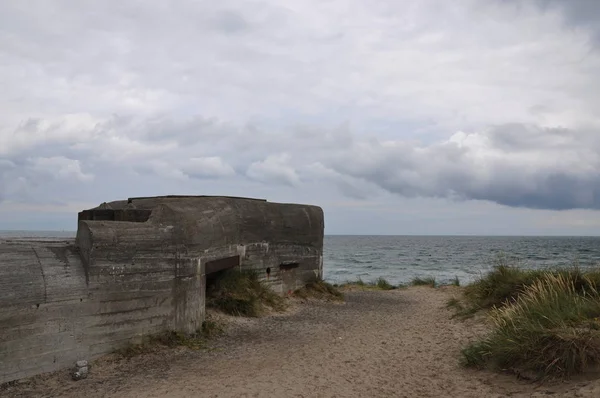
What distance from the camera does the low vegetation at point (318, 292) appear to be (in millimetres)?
11492

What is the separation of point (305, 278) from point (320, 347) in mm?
4549

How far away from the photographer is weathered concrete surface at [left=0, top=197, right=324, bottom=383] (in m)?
5.54

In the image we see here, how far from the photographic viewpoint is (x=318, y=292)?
463 inches

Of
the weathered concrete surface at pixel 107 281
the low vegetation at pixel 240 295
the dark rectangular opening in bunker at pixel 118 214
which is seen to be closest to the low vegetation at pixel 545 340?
the weathered concrete surface at pixel 107 281

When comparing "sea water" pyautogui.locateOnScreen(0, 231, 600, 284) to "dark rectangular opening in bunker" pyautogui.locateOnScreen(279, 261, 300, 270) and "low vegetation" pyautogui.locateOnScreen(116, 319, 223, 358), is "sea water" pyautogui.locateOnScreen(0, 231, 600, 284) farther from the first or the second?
"dark rectangular opening in bunker" pyautogui.locateOnScreen(279, 261, 300, 270)

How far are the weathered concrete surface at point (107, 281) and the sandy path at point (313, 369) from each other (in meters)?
0.36

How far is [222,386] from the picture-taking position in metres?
5.53

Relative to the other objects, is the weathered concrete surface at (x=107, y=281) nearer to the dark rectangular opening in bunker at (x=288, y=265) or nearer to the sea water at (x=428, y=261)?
the dark rectangular opening in bunker at (x=288, y=265)

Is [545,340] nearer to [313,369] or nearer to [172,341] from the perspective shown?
[313,369]

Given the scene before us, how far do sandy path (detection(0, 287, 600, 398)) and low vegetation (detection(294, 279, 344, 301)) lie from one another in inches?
94.2

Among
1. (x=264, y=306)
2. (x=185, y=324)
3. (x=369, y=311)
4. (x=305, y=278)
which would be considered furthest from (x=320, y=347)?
(x=305, y=278)

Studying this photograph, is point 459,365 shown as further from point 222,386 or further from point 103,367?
point 103,367

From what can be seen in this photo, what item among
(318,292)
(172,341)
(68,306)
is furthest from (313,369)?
(318,292)

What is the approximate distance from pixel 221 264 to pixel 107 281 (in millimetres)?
2519
